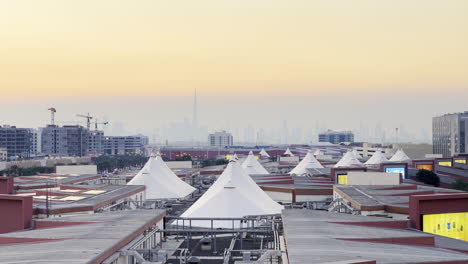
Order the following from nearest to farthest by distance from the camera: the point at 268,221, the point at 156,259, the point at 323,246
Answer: the point at 323,246
the point at 156,259
the point at 268,221

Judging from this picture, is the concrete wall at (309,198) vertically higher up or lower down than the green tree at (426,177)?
lower down

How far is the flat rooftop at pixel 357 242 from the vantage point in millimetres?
13169

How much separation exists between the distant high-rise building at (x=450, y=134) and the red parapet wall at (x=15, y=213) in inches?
4432

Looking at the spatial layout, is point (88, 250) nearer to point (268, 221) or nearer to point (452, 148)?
point (268, 221)

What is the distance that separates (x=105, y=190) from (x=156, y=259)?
21.2 metres

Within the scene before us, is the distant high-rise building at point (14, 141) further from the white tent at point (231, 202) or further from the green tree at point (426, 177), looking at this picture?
the white tent at point (231, 202)

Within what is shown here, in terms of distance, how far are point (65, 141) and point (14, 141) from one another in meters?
17.5

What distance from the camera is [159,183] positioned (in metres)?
43.5

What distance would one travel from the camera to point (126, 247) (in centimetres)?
1627

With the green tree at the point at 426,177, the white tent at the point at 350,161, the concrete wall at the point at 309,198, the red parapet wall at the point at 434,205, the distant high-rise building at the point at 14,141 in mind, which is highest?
the distant high-rise building at the point at 14,141

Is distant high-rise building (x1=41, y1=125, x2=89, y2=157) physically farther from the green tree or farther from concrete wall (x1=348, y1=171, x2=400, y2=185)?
concrete wall (x1=348, y1=171, x2=400, y2=185)

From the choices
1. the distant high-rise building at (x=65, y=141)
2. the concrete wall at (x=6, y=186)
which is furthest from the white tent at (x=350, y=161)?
the distant high-rise building at (x=65, y=141)

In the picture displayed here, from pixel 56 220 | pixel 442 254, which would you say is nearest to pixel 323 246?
pixel 442 254

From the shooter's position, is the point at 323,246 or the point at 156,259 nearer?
the point at 323,246
